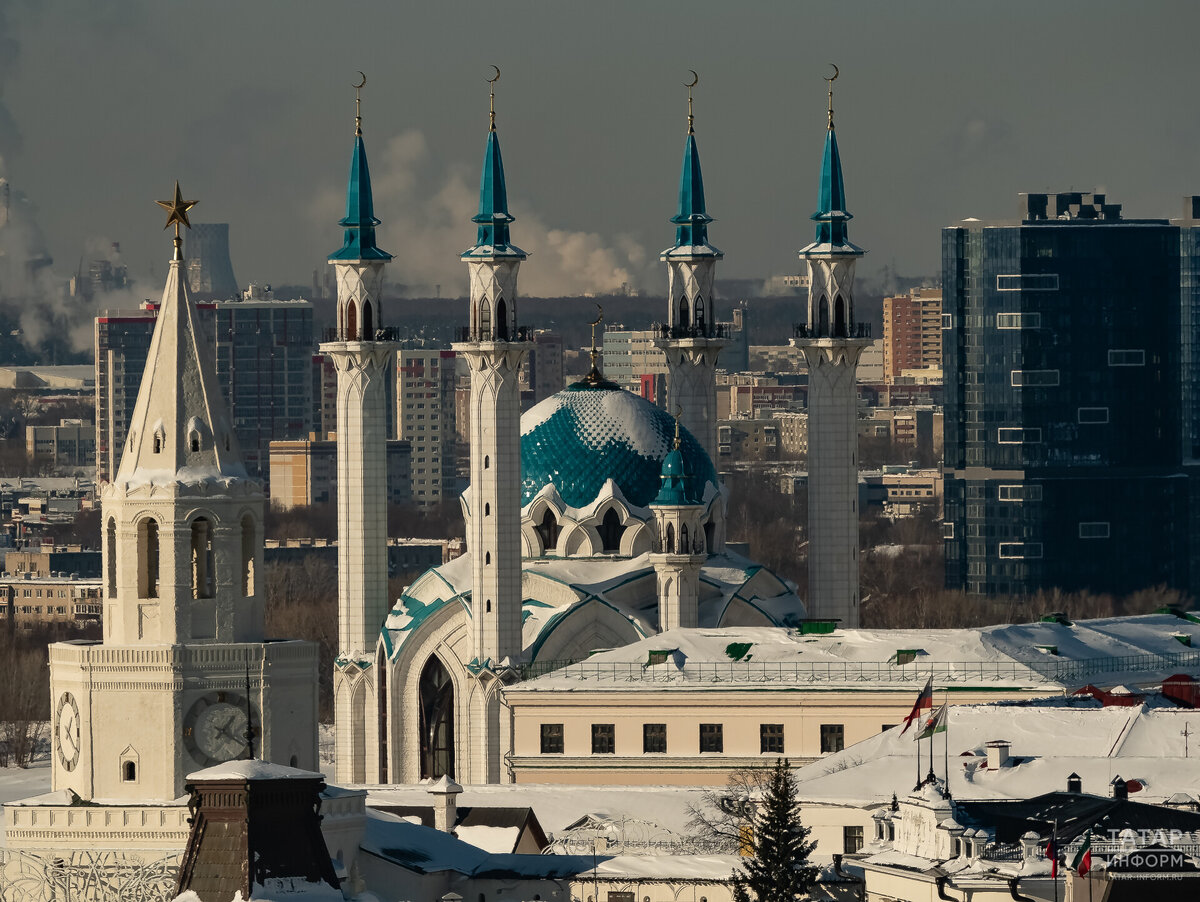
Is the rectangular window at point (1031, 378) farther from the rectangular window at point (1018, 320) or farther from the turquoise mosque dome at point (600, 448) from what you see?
→ the turquoise mosque dome at point (600, 448)

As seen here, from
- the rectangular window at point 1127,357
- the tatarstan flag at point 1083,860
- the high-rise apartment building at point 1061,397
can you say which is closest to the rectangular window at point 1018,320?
the high-rise apartment building at point 1061,397

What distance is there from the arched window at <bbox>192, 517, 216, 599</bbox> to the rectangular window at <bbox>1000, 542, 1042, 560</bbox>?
133813 mm

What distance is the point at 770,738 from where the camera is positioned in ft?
281

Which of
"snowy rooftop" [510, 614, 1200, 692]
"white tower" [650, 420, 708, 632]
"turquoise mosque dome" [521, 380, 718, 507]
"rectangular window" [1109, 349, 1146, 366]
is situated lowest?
"snowy rooftop" [510, 614, 1200, 692]

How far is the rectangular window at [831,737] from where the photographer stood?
3351 inches

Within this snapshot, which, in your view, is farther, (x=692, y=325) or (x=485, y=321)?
(x=692, y=325)

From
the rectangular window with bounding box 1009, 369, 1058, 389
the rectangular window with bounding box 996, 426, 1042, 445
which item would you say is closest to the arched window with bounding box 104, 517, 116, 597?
the rectangular window with bounding box 996, 426, 1042, 445

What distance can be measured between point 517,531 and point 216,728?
1328 inches

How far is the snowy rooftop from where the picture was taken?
8550cm

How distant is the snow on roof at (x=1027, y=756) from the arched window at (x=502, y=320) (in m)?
16.4

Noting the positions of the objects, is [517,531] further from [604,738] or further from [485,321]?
[604,738]

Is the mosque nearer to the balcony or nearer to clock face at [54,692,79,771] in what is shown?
the balcony

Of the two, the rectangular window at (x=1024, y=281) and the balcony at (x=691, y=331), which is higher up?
the rectangular window at (x=1024, y=281)

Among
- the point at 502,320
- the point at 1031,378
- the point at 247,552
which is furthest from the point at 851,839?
the point at 1031,378
